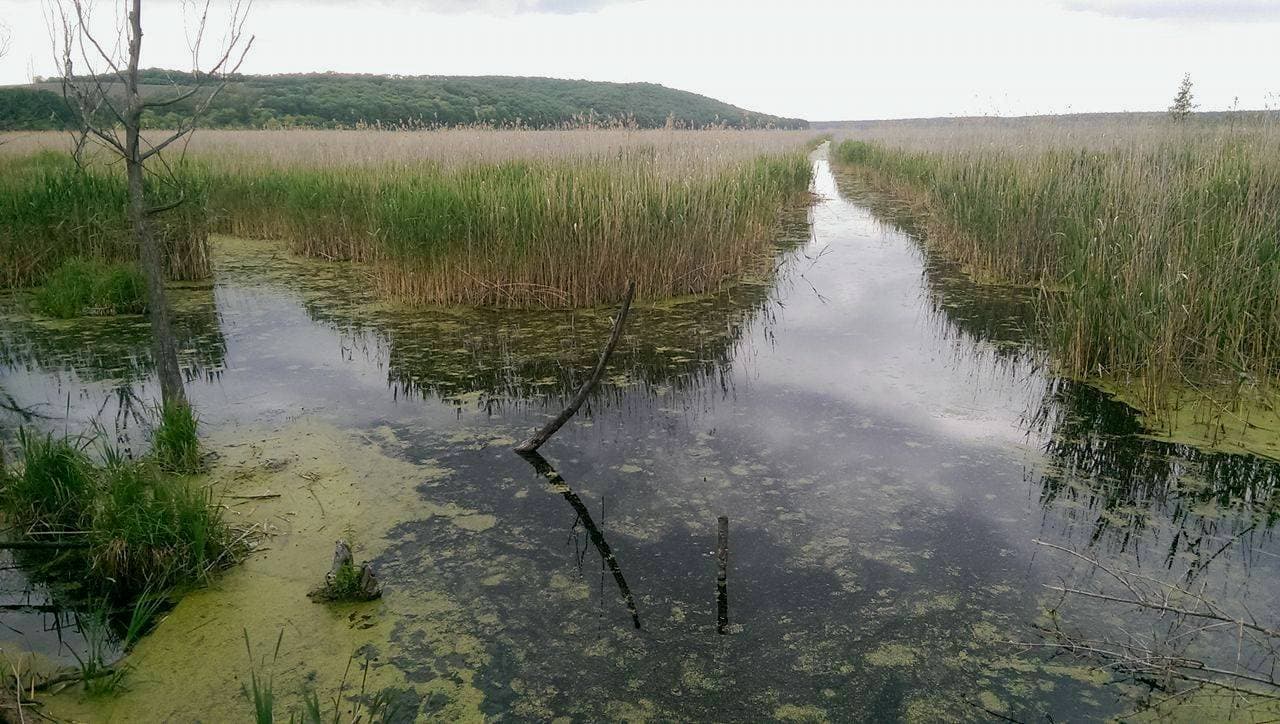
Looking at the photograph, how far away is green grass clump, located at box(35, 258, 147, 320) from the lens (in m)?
5.21

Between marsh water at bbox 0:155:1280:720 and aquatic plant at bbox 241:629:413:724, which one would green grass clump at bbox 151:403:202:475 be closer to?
marsh water at bbox 0:155:1280:720

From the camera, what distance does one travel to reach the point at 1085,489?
2.66 metres

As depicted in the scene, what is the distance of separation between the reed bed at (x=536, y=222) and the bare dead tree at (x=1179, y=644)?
155 inches

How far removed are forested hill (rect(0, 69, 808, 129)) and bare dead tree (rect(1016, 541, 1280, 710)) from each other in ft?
49.0

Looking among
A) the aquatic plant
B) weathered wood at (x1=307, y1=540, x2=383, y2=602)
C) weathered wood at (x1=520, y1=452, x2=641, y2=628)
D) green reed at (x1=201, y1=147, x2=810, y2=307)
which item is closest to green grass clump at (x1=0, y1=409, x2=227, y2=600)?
weathered wood at (x1=307, y1=540, x2=383, y2=602)

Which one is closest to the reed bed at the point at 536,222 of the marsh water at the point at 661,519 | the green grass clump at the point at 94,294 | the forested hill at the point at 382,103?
the marsh water at the point at 661,519

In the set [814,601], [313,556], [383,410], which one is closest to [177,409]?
[383,410]

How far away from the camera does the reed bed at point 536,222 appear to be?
17.2 ft

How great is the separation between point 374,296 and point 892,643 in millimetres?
5078

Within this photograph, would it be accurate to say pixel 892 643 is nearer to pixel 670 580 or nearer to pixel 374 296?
pixel 670 580

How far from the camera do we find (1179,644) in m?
1.81

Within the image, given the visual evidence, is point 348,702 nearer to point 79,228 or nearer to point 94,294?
point 94,294

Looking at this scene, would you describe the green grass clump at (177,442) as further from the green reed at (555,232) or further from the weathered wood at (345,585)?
A: the green reed at (555,232)

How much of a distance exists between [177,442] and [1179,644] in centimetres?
342
